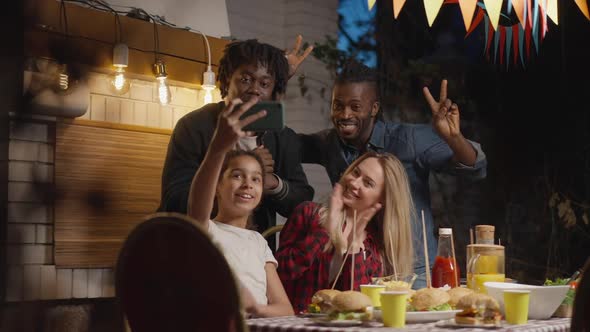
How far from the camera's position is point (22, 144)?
10.5ft

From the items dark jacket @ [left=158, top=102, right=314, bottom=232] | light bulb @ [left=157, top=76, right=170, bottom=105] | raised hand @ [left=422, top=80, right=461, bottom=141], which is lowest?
dark jacket @ [left=158, top=102, right=314, bottom=232]

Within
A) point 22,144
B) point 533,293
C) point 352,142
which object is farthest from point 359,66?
point 533,293

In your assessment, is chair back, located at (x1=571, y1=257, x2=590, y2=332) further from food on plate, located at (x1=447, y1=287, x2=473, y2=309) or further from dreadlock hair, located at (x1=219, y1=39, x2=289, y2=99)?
dreadlock hair, located at (x1=219, y1=39, x2=289, y2=99)

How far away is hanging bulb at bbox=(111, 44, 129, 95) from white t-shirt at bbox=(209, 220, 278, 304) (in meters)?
1.36

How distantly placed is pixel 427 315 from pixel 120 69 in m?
2.23

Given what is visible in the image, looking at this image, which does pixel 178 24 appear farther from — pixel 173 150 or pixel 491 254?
pixel 491 254

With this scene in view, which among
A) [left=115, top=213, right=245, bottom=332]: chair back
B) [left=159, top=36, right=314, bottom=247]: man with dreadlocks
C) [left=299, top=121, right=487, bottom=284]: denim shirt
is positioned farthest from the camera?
[left=299, top=121, right=487, bottom=284]: denim shirt

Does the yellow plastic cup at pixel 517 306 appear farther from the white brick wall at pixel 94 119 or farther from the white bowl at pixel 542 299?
the white brick wall at pixel 94 119

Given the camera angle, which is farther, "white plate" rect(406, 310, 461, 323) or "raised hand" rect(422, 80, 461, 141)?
"raised hand" rect(422, 80, 461, 141)

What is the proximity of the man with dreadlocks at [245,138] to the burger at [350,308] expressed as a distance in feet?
4.05

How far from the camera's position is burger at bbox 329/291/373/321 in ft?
4.90

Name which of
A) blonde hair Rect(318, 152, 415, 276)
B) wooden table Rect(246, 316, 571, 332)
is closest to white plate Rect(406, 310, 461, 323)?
wooden table Rect(246, 316, 571, 332)

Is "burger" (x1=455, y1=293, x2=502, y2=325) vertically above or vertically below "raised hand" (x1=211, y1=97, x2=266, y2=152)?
below

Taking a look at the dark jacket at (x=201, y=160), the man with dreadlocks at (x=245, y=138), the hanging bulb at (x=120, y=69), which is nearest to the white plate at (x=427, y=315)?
the man with dreadlocks at (x=245, y=138)
